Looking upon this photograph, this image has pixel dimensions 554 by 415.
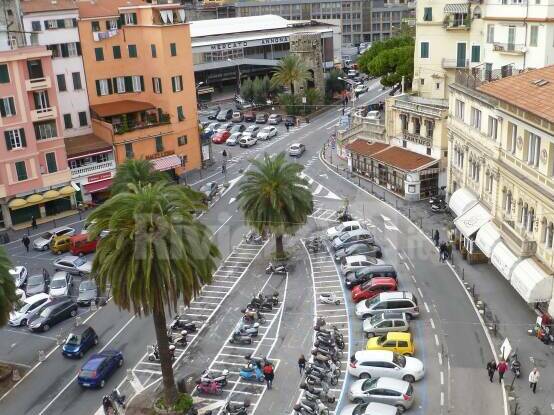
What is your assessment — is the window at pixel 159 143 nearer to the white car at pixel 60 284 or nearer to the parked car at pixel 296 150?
the parked car at pixel 296 150

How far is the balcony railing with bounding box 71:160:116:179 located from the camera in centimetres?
7081

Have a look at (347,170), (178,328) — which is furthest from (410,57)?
(178,328)

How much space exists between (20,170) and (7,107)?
6354 millimetres

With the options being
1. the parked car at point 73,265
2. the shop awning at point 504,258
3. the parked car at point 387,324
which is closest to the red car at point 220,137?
the parked car at point 73,265

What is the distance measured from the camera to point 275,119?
4190 inches

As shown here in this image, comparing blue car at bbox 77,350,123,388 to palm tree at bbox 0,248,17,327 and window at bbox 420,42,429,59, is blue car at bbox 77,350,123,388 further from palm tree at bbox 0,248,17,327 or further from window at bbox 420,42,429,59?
window at bbox 420,42,429,59

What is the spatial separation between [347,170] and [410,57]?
25.2 meters

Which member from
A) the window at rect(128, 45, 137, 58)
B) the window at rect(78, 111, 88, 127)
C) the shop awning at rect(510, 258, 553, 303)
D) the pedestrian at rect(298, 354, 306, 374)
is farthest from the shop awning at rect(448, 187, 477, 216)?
the window at rect(78, 111, 88, 127)

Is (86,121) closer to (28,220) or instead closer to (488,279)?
(28,220)

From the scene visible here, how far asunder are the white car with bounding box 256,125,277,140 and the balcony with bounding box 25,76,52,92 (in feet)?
122

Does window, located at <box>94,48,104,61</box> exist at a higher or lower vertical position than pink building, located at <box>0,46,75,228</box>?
higher

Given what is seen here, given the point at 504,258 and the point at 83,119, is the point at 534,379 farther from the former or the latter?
the point at 83,119

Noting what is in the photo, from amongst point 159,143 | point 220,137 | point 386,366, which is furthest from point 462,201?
point 220,137

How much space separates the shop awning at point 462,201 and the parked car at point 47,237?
117ft
